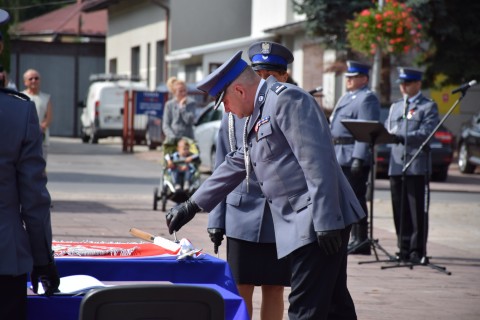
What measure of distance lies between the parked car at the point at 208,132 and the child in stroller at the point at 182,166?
7119mm

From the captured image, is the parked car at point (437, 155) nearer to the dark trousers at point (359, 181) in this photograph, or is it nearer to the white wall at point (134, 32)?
the dark trousers at point (359, 181)

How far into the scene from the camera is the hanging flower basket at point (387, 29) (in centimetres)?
2152

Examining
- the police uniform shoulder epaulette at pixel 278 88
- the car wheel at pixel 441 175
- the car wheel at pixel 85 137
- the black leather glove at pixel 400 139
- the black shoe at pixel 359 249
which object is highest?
the police uniform shoulder epaulette at pixel 278 88

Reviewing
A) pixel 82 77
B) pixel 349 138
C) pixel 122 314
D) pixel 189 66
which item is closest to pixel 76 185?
pixel 349 138

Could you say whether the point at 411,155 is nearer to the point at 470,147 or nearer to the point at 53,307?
the point at 53,307

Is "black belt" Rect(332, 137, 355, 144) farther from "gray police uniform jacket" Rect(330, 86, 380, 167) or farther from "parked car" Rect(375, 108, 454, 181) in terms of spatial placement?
"parked car" Rect(375, 108, 454, 181)

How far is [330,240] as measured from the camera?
538cm

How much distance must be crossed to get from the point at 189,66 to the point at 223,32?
2.53 metres

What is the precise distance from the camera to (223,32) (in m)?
50.5

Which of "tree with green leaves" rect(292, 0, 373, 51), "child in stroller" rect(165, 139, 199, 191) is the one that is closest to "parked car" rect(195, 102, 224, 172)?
"child in stroller" rect(165, 139, 199, 191)

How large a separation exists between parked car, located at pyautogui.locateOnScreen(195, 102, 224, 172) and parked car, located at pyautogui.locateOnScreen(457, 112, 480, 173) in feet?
19.1

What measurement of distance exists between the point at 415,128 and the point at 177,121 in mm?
5995

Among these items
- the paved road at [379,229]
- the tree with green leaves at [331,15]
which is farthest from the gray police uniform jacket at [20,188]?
the tree with green leaves at [331,15]

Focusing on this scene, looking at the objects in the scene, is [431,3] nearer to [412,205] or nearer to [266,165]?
[412,205]
